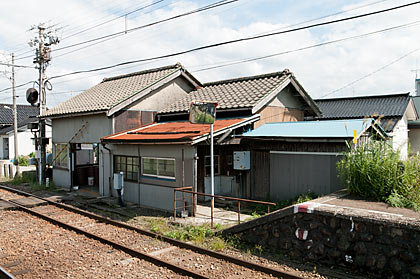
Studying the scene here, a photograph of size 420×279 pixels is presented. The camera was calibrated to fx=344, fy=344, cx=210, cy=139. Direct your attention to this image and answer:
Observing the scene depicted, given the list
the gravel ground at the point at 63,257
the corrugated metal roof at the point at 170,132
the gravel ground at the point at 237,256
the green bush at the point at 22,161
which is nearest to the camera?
the gravel ground at the point at 237,256

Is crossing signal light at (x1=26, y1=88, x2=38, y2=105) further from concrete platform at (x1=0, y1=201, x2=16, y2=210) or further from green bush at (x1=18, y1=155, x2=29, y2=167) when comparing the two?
green bush at (x1=18, y1=155, x2=29, y2=167)

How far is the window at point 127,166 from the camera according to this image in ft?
44.7

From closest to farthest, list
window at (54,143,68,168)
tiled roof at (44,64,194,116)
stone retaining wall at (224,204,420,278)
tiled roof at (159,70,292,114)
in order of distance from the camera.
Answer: stone retaining wall at (224,204,420,278)
tiled roof at (159,70,292,114)
tiled roof at (44,64,194,116)
window at (54,143,68,168)

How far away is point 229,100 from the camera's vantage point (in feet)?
48.4

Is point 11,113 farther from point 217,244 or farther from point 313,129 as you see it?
point 217,244

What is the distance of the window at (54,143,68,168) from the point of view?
18.1 metres

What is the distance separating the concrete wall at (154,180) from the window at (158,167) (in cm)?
20

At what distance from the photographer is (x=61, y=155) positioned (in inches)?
731

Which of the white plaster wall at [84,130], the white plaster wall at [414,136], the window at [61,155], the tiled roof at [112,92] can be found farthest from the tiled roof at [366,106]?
the window at [61,155]

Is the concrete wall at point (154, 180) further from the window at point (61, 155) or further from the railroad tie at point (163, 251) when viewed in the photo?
the window at point (61, 155)

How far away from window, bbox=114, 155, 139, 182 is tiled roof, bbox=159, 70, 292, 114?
3263mm

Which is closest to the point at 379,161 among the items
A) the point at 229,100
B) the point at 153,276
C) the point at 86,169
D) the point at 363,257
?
the point at 363,257

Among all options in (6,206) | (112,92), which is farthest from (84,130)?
(6,206)

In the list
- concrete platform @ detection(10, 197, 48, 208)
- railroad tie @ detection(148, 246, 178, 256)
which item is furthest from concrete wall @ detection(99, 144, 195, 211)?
railroad tie @ detection(148, 246, 178, 256)
